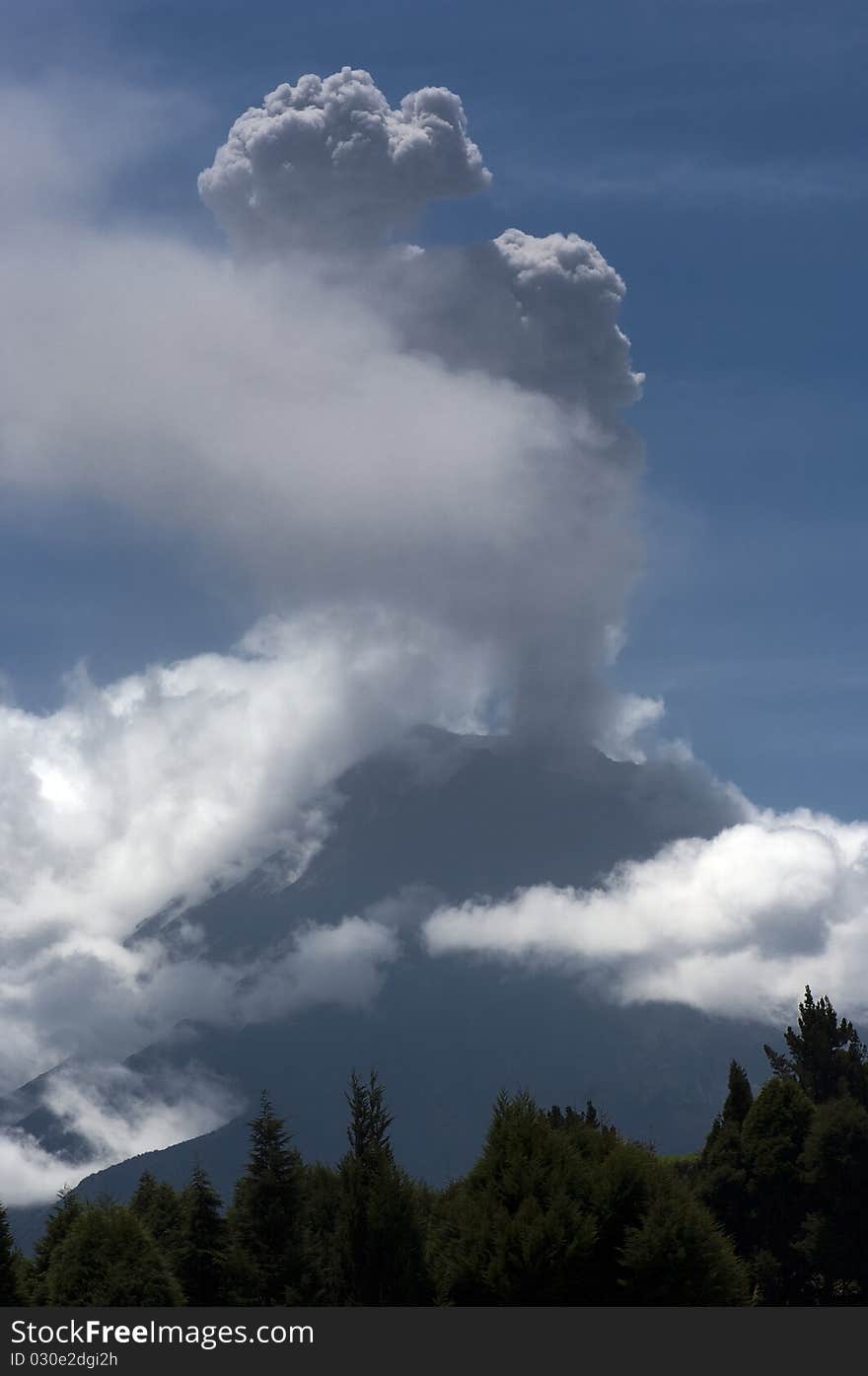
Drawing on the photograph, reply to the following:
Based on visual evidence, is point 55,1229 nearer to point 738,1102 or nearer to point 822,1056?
point 738,1102

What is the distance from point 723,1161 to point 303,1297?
41.4 metres

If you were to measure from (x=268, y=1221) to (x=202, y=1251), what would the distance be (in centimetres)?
293

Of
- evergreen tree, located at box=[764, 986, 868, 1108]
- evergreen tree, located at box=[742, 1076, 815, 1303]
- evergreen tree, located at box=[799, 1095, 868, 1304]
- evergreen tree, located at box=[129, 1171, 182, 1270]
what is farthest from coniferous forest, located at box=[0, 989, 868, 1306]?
evergreen tree, located at box=[764, 986, 868, 1108]

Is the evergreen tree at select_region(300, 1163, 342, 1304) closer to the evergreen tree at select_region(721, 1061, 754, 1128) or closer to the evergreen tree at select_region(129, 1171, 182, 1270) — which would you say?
the evergreen tree at select_region(129, 1171, 182, 1270)

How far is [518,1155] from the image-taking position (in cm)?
5469

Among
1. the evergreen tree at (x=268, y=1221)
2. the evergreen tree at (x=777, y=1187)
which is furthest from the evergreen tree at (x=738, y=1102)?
the evergreen tree at (x=268, y=1221)

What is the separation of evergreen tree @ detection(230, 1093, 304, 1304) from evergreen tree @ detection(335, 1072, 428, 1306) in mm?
3939

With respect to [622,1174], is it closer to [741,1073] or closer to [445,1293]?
[445,1293]

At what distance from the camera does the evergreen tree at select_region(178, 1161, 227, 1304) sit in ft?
200

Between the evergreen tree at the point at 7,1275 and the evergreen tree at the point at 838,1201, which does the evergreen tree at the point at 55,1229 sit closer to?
the evergreen tree at the point at 7,1275

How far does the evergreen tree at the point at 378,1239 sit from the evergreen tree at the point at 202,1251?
21.4 feet
